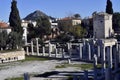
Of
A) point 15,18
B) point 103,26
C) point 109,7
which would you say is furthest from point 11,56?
point 109,7

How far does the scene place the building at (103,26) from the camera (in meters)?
53.7

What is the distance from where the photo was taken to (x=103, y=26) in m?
54.3

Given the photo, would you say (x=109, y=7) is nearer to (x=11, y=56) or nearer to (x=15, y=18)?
(x=15, y=18)

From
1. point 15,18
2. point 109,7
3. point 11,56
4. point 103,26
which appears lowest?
point 11,56

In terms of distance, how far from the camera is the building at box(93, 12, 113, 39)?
53719 mm

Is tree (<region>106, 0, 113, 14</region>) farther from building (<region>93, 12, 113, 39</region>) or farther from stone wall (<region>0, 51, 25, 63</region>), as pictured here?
stone wall (<region>0, 51, 25, 63</region>)

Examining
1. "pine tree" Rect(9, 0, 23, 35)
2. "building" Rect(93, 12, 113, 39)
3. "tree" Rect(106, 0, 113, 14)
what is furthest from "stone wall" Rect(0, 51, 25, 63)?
"tree" Rect(106, 0, 113, 14)

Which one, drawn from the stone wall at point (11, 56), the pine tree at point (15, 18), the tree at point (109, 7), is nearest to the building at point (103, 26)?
the tree at point (109, 7)

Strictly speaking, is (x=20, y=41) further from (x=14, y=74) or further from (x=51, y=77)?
(x=51, y=77)

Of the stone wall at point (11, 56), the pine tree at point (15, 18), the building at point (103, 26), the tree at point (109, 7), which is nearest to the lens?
the stone wall at point (11, 56)

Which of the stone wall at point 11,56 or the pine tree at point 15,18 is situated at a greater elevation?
the pine tree at point 15,18

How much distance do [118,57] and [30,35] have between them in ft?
113

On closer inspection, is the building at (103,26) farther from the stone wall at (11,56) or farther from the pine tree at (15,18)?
the stone wall at (11,56)

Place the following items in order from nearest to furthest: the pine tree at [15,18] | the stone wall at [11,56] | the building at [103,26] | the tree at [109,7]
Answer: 1. the stone wall at [11,56]
2. the pine tree at [15,18]
3. the building at [103,26]
4. the tree at [109,7]
